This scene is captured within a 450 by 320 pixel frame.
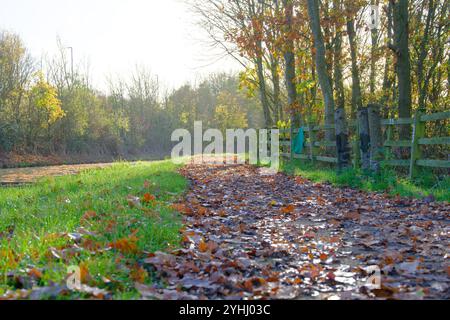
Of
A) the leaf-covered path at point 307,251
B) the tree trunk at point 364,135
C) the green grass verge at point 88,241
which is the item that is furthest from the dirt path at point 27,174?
the leaf-covered path at point 307,251

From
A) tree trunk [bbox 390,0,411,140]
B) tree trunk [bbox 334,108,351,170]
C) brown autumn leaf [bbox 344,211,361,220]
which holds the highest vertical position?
tree trunk [bbox 390,0,411,140]

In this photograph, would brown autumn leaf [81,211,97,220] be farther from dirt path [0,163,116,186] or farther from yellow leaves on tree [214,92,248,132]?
yellow leaves on tree [214,92,248,132]

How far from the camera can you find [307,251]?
13.8 feet

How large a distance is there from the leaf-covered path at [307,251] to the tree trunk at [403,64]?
4.70 meters

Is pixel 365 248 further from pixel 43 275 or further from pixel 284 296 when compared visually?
pixel 43 275

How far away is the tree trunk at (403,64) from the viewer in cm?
1132

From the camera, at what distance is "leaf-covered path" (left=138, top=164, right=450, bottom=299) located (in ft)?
10.1

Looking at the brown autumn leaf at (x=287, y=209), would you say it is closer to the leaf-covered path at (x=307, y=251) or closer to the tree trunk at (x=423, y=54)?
the leaf-covered path at (x=307, y=251)

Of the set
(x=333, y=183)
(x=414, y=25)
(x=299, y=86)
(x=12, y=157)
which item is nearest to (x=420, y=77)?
(x=414, y=25)

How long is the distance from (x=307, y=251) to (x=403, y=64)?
887 centimetres

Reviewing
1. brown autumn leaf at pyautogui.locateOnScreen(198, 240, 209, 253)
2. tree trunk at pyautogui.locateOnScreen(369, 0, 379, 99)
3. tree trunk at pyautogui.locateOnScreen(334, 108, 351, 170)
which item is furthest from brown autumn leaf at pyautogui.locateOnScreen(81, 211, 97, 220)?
tree trunk at pyautogui.locateOnScreen(369, 0, 379, 99)

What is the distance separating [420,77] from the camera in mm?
13898

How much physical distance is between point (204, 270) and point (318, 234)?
79.2 inches

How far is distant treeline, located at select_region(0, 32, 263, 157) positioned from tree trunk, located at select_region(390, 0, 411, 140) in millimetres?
18680
